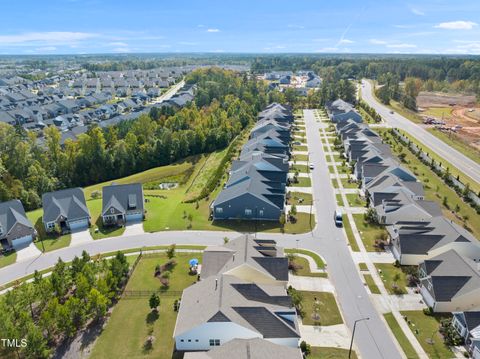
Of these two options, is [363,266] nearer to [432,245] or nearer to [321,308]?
[432,245]

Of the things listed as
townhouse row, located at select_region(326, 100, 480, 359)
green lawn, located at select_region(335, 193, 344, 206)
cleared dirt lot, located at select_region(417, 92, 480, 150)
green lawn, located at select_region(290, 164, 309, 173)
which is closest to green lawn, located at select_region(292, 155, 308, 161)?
green lawn, located at select_region(290, 164, 309, 173)

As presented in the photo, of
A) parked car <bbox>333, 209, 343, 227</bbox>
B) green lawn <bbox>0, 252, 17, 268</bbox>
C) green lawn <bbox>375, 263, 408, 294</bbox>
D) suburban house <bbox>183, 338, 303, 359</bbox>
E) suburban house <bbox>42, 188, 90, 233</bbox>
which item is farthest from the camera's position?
suburban house <bbox>42, 188, 90, 233</bbox>

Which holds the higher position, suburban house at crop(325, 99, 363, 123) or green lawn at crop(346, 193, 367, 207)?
suburban house at crop(325, 99, 363, 123)

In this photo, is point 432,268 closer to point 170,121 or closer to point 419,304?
point 419,304

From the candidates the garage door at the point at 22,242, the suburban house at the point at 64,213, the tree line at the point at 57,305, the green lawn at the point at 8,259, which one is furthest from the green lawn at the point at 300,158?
the green lawn at the point at 8,259

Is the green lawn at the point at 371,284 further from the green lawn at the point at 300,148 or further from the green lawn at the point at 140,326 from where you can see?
the green lawn at the point at 300,148

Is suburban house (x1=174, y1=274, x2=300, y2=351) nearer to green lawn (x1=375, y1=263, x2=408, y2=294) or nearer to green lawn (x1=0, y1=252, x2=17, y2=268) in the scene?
green lawn (x1=375, y1=263, x2=408, y2=294)
